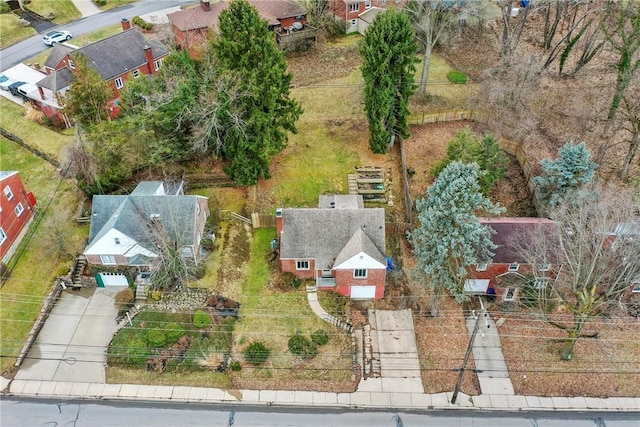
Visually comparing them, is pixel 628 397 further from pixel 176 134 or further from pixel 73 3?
pixel 73 3

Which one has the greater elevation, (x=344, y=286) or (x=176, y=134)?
(x=176, y=134)

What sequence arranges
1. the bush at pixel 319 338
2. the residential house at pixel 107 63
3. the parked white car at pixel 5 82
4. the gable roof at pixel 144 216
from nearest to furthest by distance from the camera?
the bush at pixel 319 338
the gable roof at pixel 144 216
the residential house at pixel 107 63
the parked white car at pixel 5 82

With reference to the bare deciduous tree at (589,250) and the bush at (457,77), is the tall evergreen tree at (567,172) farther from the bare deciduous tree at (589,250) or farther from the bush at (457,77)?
A: the bush at (457,77)

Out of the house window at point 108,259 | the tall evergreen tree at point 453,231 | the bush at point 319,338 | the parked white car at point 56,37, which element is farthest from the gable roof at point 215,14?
the bush at point 319,338

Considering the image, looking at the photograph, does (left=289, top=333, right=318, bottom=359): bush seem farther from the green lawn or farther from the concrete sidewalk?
the green lawn

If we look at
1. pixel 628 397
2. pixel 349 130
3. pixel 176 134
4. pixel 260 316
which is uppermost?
pixel 176 134

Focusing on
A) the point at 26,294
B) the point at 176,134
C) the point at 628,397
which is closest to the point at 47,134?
the point at 176,134
